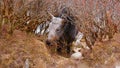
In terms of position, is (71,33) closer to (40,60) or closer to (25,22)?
(25,22)

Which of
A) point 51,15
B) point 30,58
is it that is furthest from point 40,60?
point 51,15

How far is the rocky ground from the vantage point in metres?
8.38

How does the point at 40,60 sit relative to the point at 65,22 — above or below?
below

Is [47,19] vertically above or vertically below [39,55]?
above

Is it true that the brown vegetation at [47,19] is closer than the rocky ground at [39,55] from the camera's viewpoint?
No

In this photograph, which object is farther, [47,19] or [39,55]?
[47,19]

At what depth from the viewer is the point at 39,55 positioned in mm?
8781

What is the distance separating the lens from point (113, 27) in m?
10.9

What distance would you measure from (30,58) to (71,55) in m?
2.70

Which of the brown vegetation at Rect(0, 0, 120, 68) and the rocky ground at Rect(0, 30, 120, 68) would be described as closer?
the rocky ground at Rect(0, 30, 120, 68)

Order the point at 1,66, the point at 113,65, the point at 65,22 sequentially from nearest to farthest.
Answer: the point at 1,66 → the point at 113,65 → the point at 65,22

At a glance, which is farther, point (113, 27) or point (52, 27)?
point (113, 27)

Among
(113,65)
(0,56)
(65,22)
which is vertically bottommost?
(113,65)

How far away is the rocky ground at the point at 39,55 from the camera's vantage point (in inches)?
330
